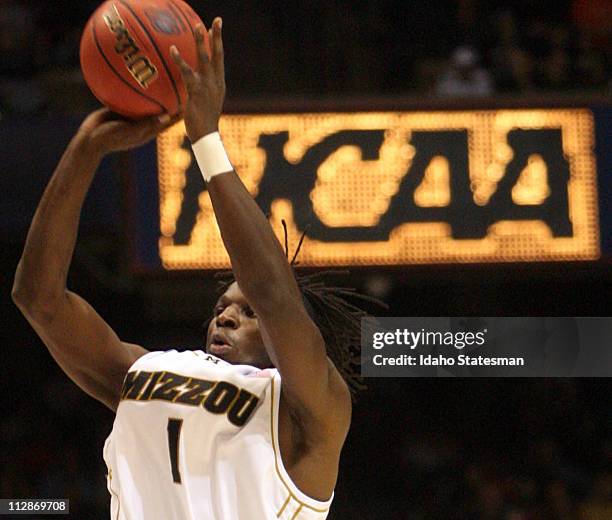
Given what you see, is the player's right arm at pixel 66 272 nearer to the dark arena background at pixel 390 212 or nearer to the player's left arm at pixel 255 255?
the player's left arm at pixel 255 255

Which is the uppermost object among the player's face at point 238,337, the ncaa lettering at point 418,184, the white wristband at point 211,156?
the ncaa lettering at point 418,184

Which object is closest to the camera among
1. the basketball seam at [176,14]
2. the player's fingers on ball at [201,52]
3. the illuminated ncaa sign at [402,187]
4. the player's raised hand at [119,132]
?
the player's fingers on ball at [201,52]

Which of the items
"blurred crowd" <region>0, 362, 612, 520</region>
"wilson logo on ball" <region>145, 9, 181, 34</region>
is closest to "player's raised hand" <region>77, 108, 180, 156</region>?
"wilson logo on ball" <region>145, 9, 181, 34</region>

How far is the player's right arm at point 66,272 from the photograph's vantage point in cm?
234

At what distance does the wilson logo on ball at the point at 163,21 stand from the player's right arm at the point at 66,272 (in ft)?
0.61

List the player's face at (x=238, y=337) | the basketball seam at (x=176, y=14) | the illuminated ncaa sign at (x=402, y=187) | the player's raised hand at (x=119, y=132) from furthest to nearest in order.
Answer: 1. the illuminated ncaa sign at (x=402, y=187)
2. the player's face at (x=238, y=337)
3. the basketball seam at (x=176, y=14)
4. the player's raised hand at (x=119, y=132)

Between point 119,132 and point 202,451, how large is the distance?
0.63m

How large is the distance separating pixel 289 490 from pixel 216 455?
161 mm

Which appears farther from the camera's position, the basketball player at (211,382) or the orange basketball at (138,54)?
the orange basketball at (138,54)

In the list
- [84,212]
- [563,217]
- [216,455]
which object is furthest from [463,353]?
[216,455]

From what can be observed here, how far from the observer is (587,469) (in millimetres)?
5020

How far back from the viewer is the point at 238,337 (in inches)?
108

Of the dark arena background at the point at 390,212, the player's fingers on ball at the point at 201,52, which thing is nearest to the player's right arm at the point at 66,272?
the player's fingers on ball at the point at 201,52

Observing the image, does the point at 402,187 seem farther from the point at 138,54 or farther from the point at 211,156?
the point at 211,156
